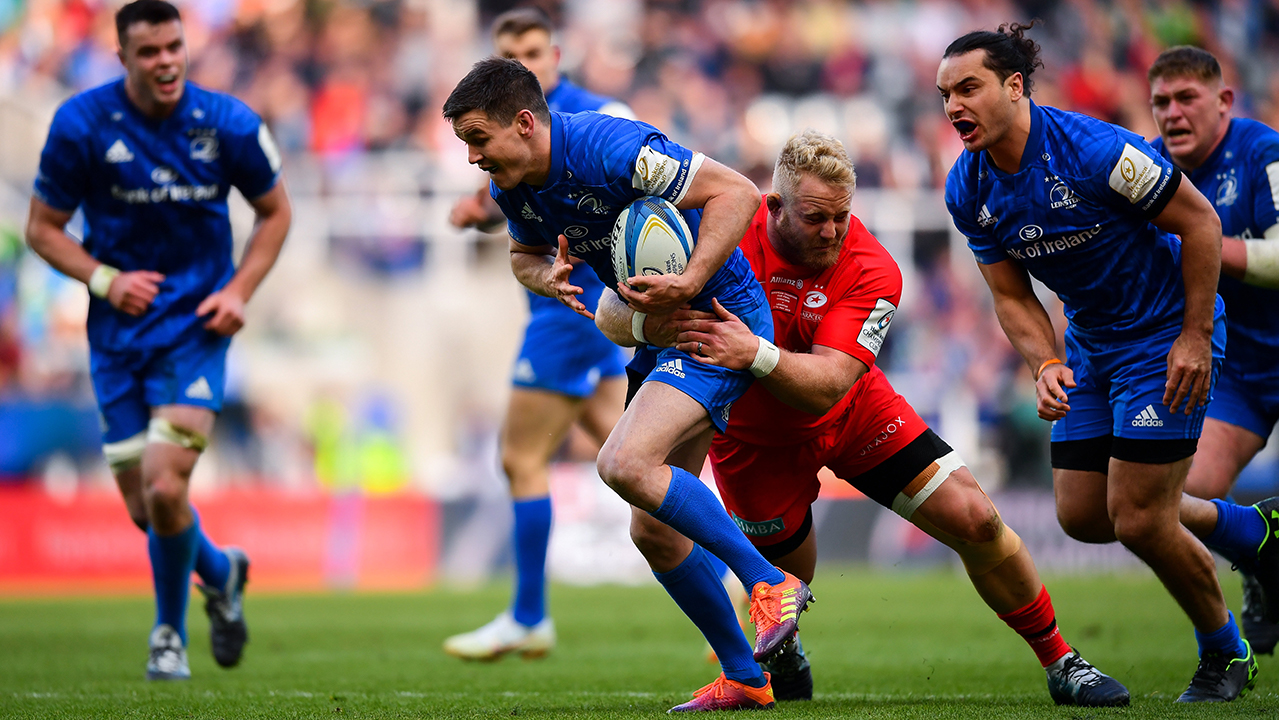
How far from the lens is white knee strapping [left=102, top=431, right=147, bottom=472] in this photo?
6195 mm

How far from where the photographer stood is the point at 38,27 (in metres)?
19.1

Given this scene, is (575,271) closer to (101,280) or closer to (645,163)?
(101,280)

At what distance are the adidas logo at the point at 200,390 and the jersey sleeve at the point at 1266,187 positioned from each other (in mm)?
4792

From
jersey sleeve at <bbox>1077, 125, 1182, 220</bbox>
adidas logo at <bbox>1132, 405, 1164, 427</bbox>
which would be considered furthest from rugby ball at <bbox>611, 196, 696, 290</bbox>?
adidas logo at <bbox>1132, 405, 1164, 427</bbox>

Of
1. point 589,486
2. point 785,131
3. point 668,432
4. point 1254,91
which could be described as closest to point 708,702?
point 668,432

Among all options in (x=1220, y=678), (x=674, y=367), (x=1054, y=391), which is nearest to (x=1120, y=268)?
(x=1054, y=391)

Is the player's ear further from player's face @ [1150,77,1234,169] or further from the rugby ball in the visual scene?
player's face @ [1150,77,1234,169]

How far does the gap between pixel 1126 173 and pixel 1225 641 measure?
1.80 m

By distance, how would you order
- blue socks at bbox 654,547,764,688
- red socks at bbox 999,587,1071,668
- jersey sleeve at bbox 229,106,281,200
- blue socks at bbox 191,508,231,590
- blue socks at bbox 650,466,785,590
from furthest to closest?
blue socks at bbox 191,508,231,590 → jersey sleeve at bbox 229,106,281,200 → red socks at bbox 999,587,1071,668 → blue socks at bbox 654,547,764,688 → blue socks at bbox 650,466,785,590

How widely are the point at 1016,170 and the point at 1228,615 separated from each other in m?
1.86

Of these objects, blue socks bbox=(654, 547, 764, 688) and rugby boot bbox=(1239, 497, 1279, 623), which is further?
rugby boot bbox=(1239, 497, 1279, 623)

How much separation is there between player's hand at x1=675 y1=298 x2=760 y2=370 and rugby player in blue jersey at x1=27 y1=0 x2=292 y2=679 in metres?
2.73

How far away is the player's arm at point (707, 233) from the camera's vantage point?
4.35m

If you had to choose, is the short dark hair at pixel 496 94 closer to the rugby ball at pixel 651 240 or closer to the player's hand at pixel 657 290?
the rugby ball at pixel 651 240
